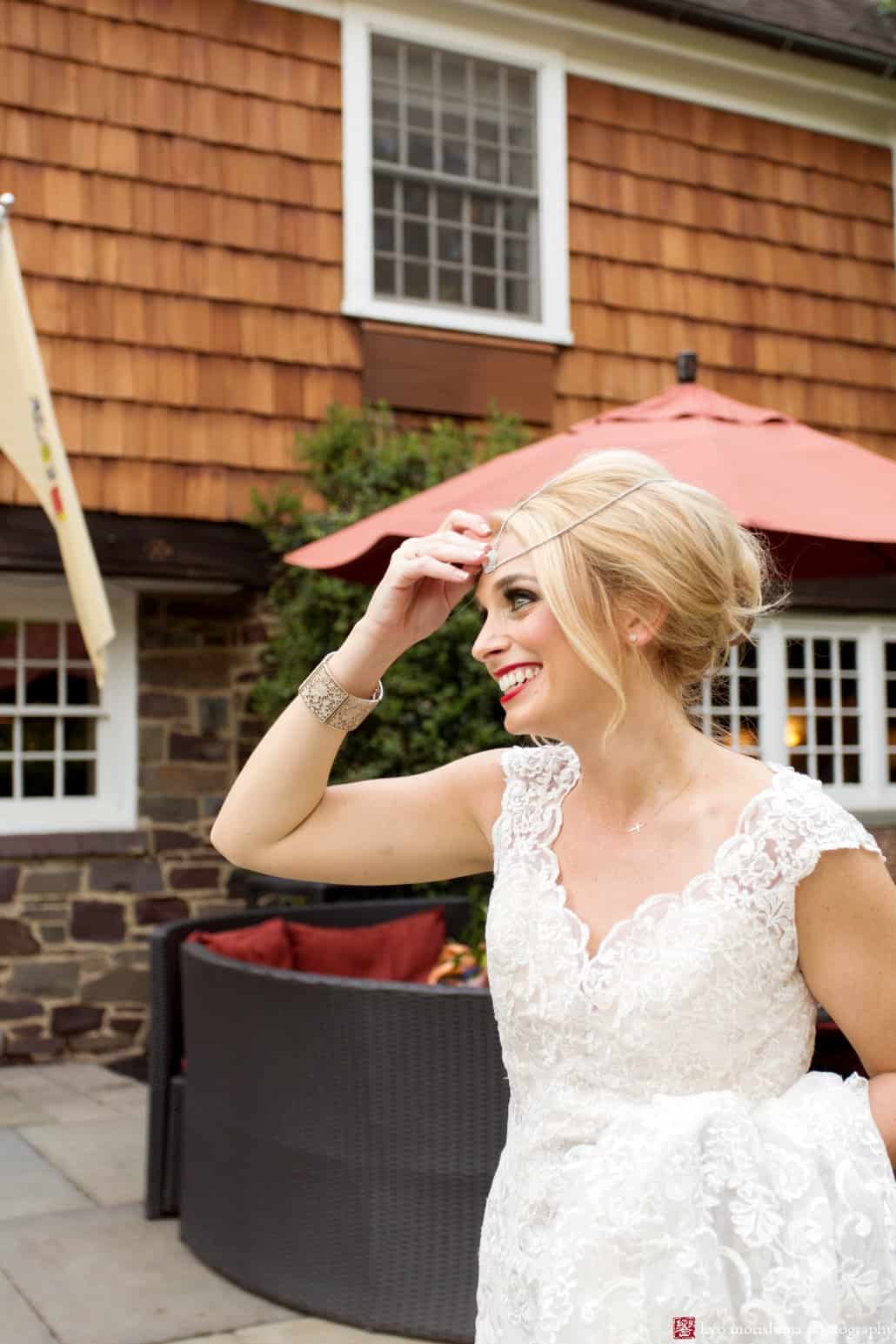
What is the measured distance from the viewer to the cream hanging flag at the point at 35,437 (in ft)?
17.0

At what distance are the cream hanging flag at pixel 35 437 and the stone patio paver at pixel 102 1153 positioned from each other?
1813 millimetres

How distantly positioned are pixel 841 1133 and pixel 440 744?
5303 millimetres

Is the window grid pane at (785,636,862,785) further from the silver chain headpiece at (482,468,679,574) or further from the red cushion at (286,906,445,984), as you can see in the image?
the silver chain headpiece at (482,468,679,574)

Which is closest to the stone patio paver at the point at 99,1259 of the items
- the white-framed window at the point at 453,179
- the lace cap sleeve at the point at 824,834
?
the lace cap sleeve at the point at 824,834

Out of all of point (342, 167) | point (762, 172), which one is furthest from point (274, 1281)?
point (762, 172)

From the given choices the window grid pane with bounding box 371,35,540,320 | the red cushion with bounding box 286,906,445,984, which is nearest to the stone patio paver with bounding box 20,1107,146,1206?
the red cushion with bounding box 286,906,445,984

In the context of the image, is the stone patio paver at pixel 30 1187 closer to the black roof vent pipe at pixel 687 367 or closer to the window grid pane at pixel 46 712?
the window grid pane at pixel 46 712

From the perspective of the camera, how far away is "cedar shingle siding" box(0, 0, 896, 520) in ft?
23.1

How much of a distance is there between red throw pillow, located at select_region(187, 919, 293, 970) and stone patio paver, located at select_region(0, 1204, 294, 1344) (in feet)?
2.94

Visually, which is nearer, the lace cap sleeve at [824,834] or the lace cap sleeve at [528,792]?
the lace cap sleeve at [824,834]

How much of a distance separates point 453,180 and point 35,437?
3.78 meters

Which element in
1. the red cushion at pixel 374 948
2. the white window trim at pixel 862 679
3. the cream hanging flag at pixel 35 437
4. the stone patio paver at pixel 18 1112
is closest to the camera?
the red cushion at pixel 374 948

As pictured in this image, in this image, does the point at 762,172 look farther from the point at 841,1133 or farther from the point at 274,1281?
the point at 841,1133

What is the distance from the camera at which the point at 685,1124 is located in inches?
54.0
